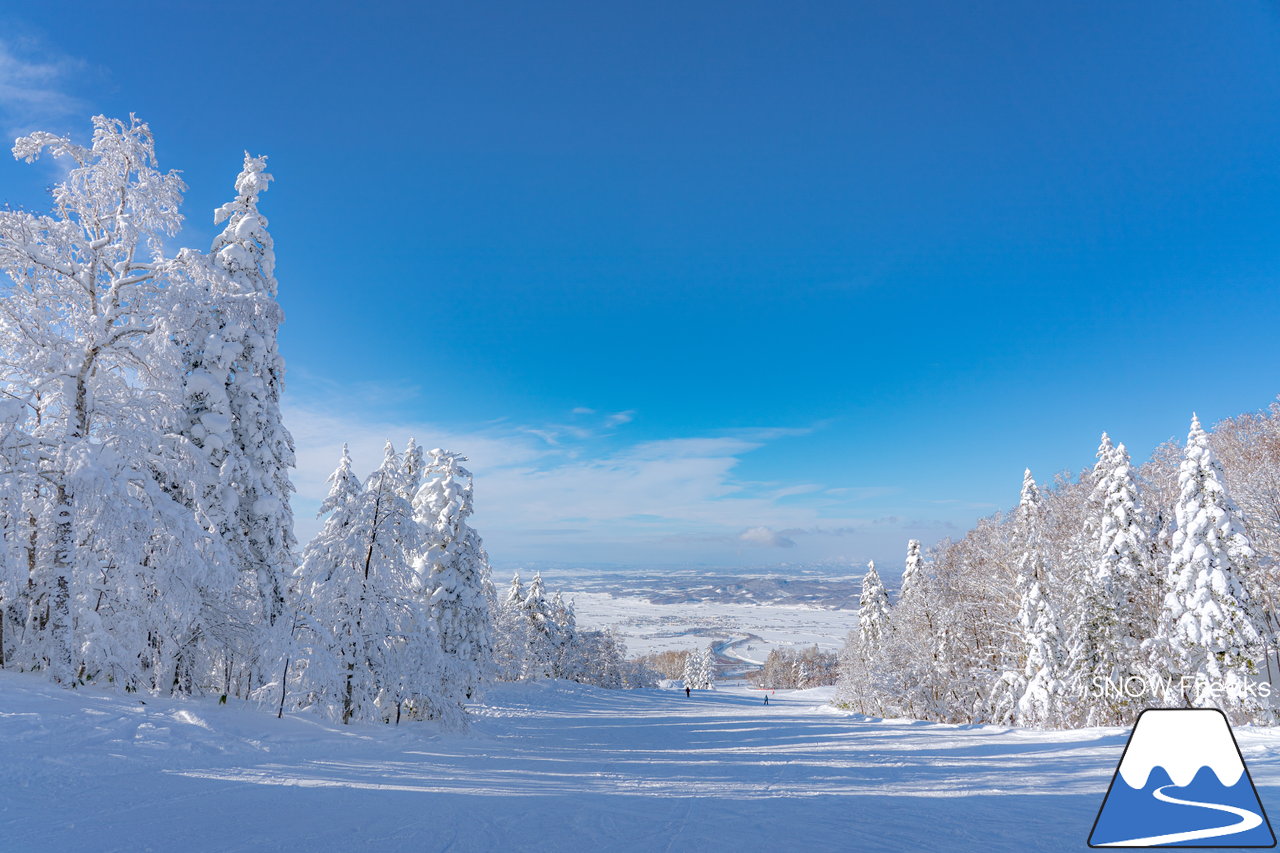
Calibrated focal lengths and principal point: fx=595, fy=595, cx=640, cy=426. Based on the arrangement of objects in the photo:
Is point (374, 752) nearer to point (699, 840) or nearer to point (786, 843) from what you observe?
point (699, 840)

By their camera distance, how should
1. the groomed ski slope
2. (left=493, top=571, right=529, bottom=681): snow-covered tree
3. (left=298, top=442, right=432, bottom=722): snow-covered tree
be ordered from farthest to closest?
(left=493, top=571, right=529, bottom=681): snow-covered tree, (left=298, top=442, right=432, bottom=722): snow-covered tree, the groomed ski slope

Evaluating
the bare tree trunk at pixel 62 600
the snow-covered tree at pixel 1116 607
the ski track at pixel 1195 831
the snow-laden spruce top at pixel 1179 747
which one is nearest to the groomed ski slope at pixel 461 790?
the bare tree trunk at pixel 62 600

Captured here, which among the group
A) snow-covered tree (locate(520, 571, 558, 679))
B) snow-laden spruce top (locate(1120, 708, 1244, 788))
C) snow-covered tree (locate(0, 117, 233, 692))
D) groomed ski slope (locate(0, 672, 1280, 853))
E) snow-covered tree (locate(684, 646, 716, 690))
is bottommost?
snow-covered tree (locate(684, 646, 716, 690))

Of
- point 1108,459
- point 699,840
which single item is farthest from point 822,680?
point 699,840

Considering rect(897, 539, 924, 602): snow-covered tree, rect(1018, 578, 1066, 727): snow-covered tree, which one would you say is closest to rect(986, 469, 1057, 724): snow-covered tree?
rect(1018, 578, 1066, 727): snow-covered tree

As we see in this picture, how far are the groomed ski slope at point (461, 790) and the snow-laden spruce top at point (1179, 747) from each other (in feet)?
8.00

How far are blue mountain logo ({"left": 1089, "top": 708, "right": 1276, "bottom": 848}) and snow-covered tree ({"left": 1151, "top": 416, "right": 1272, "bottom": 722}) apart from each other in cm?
2059

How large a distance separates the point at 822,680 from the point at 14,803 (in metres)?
133

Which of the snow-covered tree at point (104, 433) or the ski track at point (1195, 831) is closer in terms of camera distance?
the ski track at point (1195, 831)

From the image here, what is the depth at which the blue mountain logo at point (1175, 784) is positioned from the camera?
4.84 m

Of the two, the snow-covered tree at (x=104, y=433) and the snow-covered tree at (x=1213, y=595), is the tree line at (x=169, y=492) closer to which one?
the snow-covered tree at (x=104, y=433)

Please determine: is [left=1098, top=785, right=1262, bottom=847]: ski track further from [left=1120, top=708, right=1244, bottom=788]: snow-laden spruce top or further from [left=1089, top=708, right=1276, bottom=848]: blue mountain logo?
[left=1120, top=708, right=1244, bottom=788]: snow-laden spruce top

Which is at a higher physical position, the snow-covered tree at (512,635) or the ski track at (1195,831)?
the ski track at (1195,831)

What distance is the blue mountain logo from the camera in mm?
4844
